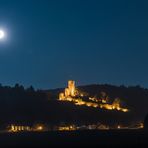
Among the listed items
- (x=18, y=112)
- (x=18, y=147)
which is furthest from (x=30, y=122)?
(x=18, y=147)

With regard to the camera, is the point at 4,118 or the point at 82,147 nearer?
the point at 82,147

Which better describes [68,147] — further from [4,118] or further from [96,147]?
[4,118]

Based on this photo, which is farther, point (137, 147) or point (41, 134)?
point (41, 134)

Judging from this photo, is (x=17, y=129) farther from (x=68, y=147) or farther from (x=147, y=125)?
(x=68, y=147)

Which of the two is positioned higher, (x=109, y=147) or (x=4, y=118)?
(x=4, y=118)

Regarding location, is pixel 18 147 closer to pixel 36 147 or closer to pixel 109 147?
pixel 36 147

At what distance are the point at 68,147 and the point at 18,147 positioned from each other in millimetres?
8795

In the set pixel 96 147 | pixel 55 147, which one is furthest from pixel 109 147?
pixel 55 147

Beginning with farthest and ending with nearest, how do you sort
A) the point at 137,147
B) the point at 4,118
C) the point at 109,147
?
the point at 4,118
the point at 109,147
the point at 137,147

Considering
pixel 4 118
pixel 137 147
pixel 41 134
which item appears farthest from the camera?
pixel 4 118

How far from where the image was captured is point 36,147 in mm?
107688

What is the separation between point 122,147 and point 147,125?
321ft

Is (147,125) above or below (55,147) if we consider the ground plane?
above

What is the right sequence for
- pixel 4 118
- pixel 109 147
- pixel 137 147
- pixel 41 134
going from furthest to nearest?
1. pixel 4 118
2. pixel 41 134
3. pixel 109 147
4. pixel 137 147
